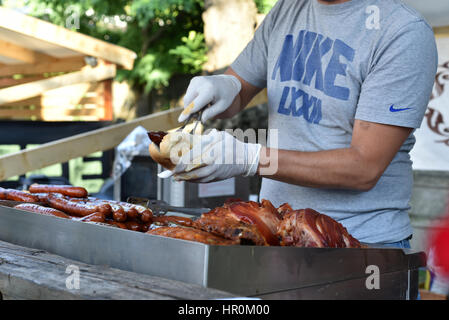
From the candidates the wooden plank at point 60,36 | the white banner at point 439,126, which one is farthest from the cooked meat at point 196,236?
the wooden plank at point 60,36

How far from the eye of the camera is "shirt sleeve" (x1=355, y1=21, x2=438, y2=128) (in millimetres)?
1916

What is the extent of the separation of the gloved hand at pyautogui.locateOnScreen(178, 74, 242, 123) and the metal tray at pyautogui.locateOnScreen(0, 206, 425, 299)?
2.30ft

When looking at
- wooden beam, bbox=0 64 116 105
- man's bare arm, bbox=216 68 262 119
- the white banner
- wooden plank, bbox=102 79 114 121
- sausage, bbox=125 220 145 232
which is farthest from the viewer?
wooden plank, bbox=102 79 114 121

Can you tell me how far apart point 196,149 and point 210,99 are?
48cm

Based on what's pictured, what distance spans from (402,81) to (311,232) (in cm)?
75

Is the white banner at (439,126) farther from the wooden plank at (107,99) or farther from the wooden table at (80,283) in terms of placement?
the wooden plank at (107,99)

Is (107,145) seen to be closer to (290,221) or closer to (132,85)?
(290,221)

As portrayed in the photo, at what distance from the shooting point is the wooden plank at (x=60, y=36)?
5.82 metres

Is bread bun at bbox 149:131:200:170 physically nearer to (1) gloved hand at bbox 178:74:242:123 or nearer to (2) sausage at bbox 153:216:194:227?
(2) sausage at bbox 153:216:194:227

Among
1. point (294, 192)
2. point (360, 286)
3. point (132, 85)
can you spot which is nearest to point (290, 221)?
point (360, 286)

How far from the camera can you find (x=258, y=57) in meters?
2.61

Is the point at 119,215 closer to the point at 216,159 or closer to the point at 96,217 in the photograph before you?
the point at 96,217

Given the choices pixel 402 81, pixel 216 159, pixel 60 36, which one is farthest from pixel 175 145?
pixel 60 36

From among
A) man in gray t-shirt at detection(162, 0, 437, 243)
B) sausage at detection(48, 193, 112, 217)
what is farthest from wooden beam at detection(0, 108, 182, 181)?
man in gray t-shirt at detection(162, 0, 437, 243)
